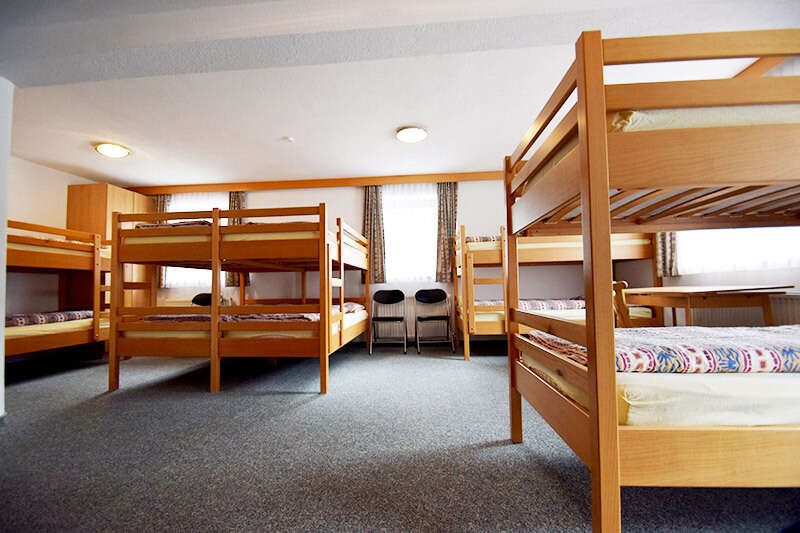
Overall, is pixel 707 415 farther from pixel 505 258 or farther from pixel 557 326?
pixel 505 258

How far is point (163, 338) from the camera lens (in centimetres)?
261

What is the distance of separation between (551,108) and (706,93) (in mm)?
396

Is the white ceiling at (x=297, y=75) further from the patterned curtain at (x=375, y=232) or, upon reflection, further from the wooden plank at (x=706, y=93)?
the wooden plank at (x=706, y=93)

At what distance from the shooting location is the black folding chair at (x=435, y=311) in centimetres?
429

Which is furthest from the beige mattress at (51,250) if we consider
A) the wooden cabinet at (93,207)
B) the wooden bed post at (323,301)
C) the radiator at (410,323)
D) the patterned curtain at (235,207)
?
the radiator at (410,323)

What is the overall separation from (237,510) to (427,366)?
2.34 m

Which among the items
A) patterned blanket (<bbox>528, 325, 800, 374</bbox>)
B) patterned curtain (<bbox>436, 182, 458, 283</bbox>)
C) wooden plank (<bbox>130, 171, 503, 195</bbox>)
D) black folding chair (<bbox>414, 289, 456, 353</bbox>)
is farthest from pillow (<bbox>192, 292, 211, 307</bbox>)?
→ patterned blanket (<bbox>528, 325, 800, 374</bbox>)

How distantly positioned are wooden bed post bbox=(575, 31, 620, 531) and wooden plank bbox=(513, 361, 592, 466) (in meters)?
0.06

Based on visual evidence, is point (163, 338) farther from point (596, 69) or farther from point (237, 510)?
point (596, 69)

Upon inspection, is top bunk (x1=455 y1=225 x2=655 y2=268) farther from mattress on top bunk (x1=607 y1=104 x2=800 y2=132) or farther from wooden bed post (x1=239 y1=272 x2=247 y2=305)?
wooden bed post (x1=239 y1=272 x2=247 y2=305)

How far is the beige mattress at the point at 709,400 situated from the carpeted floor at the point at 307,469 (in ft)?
1.50

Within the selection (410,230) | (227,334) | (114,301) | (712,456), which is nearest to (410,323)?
(410,230)

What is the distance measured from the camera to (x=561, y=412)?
105 centimetres

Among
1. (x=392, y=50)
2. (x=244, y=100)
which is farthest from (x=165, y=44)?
(x=392, y=50)
